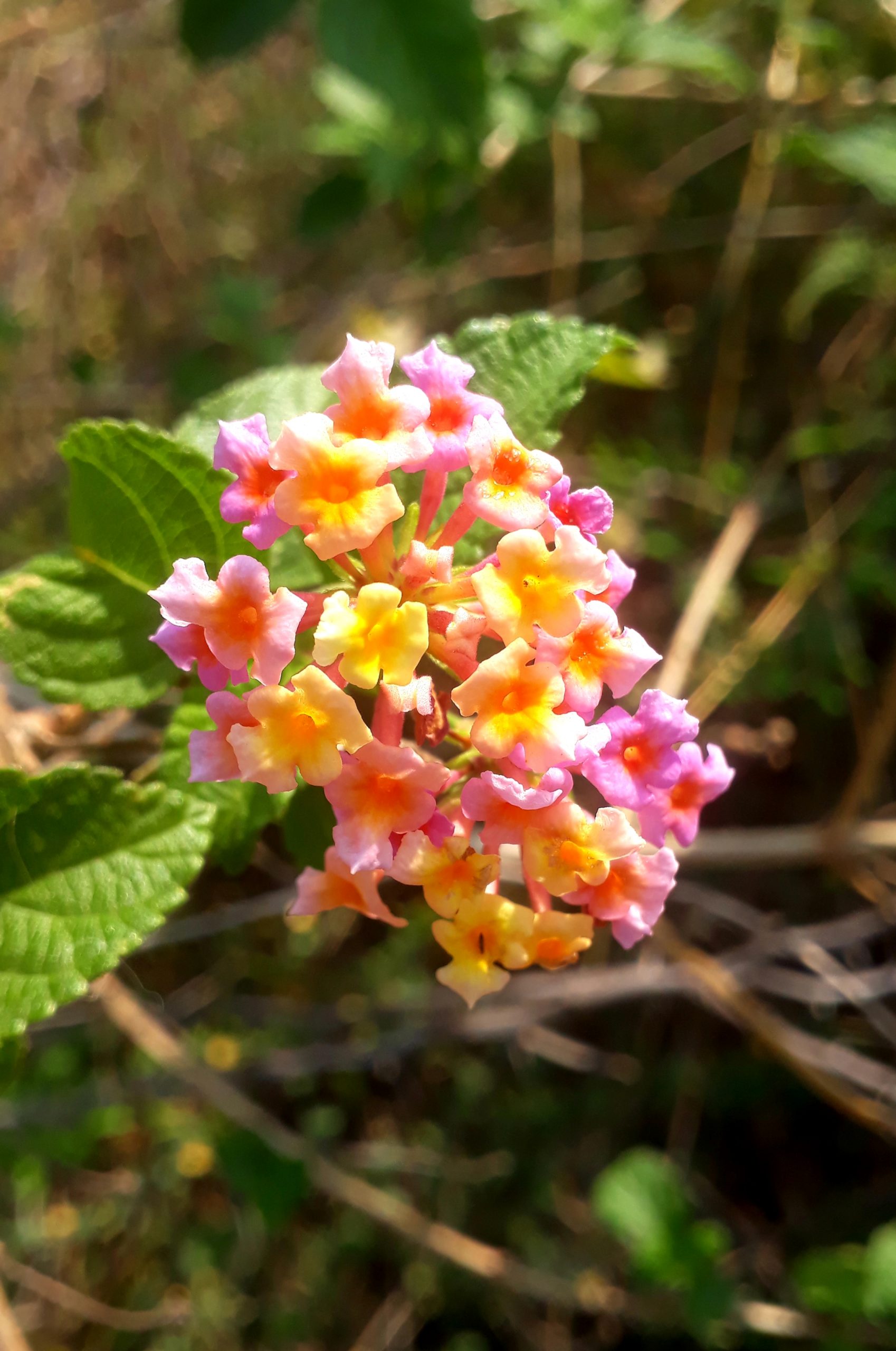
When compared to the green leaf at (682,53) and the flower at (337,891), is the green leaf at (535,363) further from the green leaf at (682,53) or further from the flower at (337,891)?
the green leaf at (682,53)

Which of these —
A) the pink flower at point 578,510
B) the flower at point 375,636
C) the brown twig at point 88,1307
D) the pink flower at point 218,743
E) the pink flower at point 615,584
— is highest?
the pink flower at point 578,510

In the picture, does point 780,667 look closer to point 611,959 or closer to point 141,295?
point 611,959

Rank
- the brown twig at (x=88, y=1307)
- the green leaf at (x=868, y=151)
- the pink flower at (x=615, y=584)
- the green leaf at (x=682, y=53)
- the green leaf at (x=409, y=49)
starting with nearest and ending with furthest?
the pink flower at (x=615, y=584) < the green leaf at (x=409, y=49) < the green leaf at (x=868, y=151) < the green leaf at (x=682, y=53) < the brown twig at (x=88, y=1307)

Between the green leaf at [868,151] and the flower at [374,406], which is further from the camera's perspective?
the green leaf at [868,151]

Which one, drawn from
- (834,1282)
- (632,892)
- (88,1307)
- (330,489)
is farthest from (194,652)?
(88,1307)

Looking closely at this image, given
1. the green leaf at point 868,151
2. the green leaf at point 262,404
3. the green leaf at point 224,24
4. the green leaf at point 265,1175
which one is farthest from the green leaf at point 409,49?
the green leaf at point 265,1175

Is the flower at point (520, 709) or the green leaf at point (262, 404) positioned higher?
the green leaf at point (262, 404)

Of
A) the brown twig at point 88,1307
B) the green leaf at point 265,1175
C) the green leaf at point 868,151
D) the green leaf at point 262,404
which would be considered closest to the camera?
the green leaf at point 262,404
